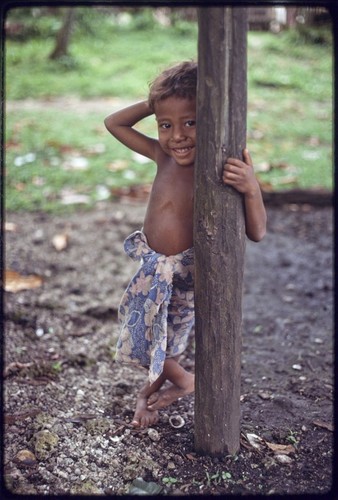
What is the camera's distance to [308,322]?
3.48 m

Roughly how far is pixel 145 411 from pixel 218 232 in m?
0.85

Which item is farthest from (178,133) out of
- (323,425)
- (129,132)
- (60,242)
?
(60,242)

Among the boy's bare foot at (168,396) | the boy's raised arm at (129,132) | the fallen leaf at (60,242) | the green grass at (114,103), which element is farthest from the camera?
the green grass at (114,103)

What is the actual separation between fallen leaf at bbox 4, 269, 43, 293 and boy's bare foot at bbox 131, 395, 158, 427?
1.47 m

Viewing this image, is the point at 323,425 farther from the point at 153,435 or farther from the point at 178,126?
the point at 178,126

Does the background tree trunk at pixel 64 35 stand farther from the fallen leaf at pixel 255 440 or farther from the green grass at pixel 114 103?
the fallen leaf at pixel 255 440

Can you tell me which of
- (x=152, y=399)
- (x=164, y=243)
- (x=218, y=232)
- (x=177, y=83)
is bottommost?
(x=152, y=399)

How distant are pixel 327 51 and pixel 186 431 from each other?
27.6 feet

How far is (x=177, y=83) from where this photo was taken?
207 cm

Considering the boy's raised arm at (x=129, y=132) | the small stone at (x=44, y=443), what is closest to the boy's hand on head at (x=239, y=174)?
the boy's raised arm at (x=129, y=132)

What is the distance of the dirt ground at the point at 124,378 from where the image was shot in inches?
85.0

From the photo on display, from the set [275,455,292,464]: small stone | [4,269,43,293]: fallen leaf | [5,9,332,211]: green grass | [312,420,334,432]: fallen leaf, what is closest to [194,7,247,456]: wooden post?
[275,455,292,464]: small stone

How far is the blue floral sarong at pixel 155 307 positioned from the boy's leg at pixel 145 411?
161 mm

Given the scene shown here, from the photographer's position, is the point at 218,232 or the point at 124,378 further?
the point at 124,378
